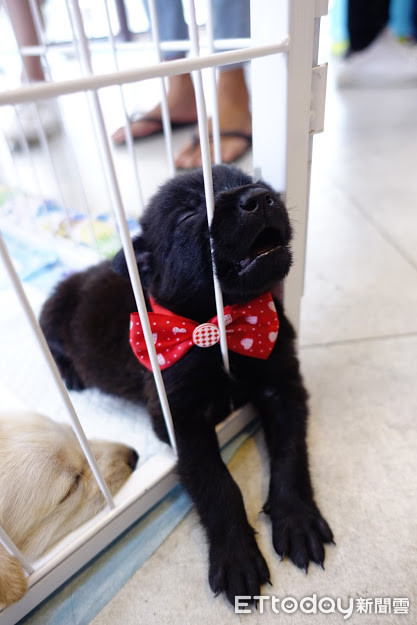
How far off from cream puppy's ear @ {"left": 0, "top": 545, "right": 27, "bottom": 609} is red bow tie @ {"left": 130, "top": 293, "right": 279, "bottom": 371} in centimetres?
33

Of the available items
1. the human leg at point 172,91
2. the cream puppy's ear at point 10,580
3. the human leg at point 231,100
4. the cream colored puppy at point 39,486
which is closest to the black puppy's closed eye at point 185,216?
the cream colored puppy at point 39,486

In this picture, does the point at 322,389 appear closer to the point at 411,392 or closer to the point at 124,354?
the point at 411,392

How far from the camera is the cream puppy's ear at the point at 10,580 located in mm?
582

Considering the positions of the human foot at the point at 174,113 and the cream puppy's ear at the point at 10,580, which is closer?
the cream puppy's ear at the point at 10,580

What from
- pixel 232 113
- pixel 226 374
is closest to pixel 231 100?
pixel 232 113

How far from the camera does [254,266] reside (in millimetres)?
650

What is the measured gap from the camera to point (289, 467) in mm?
777

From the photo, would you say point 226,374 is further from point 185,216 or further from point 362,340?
point 362,340

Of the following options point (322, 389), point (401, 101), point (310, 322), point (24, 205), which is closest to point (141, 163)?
point (24, 205)

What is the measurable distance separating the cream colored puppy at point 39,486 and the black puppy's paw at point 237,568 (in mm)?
208

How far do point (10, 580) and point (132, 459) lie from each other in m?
0.28

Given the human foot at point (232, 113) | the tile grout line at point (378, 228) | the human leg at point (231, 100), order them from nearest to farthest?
the tile grout line at point (378, 228), the human leg at point (231, 100), the human foot at point (232, 113)

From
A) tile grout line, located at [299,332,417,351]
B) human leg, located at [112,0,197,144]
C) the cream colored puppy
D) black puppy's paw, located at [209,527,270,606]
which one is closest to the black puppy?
black puppy's paw, located at [209,527,270,606]

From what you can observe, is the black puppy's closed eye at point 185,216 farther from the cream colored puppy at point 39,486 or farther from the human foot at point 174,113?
the human foot at point 174,113
